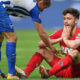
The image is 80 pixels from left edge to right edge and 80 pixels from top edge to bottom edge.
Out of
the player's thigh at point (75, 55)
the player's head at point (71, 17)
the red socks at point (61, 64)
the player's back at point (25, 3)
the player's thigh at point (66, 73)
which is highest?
the player's back at point (25, 3)

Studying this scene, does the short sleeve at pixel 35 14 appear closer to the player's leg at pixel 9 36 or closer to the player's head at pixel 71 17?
the player's leg at pixel 9 36

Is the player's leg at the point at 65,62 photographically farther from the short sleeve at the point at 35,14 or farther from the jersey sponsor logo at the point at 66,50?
the short sleeve at the point at 35,14

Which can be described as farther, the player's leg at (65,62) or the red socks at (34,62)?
the red socks at (34,62)

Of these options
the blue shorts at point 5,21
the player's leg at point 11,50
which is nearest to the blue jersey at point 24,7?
the blue shorts at point 5,21

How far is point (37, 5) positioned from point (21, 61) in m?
3.31

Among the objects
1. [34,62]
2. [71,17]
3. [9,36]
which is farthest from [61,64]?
[9,36]

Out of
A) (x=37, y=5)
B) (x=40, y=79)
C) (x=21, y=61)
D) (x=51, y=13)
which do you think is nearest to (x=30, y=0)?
(x=37, y=5)

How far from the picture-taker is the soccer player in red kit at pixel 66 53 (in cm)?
636

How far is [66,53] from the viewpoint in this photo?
21.7ft

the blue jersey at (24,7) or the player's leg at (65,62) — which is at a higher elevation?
the blue jersey at (24,7)

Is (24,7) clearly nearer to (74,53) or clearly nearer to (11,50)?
(11,50)

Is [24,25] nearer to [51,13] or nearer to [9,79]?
[51,13]

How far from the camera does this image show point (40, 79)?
632 centimetres

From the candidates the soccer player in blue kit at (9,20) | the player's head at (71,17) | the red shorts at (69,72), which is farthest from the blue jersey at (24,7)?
the red shorts at (69,72)
